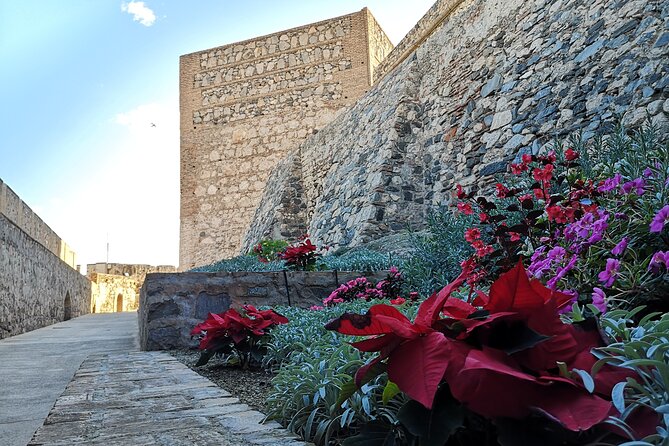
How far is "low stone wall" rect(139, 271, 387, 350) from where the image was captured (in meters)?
3.69

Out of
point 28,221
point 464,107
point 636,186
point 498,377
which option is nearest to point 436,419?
point 498,377

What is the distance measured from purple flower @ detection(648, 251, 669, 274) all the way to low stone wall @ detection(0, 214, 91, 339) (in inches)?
225

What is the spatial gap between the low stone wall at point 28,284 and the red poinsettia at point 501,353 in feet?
18.1

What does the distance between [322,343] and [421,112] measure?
6.34 m

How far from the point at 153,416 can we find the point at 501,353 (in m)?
1.16

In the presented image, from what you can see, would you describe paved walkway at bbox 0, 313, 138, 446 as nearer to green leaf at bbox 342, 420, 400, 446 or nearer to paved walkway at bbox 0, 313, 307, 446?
paved walkway at bbox 0, 313, 307, 446

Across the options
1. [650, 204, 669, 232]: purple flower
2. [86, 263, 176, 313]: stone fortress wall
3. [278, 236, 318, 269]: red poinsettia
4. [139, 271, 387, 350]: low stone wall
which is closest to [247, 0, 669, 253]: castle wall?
[278, 236, 318, 269]: red poinsettia

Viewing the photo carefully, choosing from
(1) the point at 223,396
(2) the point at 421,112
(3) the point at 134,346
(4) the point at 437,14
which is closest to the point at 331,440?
(1) the point at 223,396

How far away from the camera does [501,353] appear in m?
0.87

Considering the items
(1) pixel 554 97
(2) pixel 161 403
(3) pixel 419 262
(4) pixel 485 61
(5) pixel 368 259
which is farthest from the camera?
(4) pixel 485 61

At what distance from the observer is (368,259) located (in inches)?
189

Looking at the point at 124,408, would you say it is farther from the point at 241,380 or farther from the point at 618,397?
the point at 618,397

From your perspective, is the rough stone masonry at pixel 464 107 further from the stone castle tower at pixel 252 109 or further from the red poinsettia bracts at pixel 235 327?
the red poinsettia bracts at pixel 235 327

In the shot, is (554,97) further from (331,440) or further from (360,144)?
(331,440)
